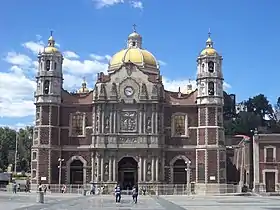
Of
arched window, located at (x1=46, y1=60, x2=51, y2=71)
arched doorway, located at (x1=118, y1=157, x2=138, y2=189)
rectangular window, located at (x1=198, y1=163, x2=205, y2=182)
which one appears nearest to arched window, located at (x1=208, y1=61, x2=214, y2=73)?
rectangular window, located at (x1=198, y1=163, x2=205, y2=182)

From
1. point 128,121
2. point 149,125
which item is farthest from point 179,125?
point 128,121

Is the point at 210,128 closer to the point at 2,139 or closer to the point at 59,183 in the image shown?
the point at 59,183

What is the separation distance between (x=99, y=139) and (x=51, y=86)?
34.1 ft

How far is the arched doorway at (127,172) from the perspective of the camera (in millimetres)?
82062

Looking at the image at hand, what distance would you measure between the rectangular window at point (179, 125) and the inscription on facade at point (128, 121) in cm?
601

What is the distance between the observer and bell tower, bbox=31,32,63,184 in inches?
3159

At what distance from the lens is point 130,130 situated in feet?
263

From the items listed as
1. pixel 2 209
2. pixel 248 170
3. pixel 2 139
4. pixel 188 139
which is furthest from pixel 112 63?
pixel 2 209

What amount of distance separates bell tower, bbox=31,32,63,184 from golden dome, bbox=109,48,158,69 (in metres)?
11.7

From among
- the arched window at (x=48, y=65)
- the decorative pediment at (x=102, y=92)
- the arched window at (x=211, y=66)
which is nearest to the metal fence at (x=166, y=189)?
the decorative pediment at (x=102, y=92)

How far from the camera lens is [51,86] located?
82.1 meters

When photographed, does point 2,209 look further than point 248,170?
No

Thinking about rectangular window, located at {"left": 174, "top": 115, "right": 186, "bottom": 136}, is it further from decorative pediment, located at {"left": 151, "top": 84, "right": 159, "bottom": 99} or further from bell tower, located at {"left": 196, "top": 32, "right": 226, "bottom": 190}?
decorative pediment, located at {"left": 151, "top": 84, "right": 159, "bottom": 99}

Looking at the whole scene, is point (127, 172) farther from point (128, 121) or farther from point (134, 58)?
point (134, 58)
